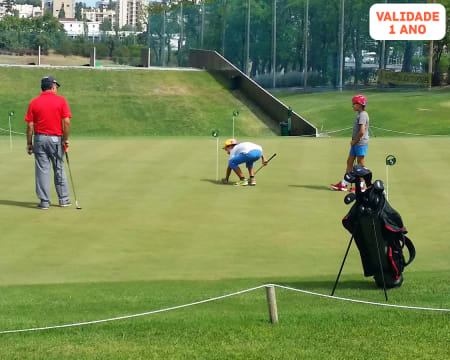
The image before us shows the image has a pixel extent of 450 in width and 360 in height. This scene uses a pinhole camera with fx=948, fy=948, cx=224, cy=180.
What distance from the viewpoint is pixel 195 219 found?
15.9 metres

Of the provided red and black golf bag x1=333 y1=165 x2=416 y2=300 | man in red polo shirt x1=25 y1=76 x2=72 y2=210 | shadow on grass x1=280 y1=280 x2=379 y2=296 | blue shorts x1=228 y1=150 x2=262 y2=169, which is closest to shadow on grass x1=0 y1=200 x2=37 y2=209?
man in red polo shirt x1=25 y1=76 x2=72 y2=210

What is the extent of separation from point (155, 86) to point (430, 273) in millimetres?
40106

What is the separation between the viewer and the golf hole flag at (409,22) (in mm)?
57375

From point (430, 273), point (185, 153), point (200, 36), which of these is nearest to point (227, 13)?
point (200, 36)

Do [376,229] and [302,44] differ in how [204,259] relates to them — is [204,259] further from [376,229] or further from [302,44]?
[302,44]

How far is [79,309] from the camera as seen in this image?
32.1 feet

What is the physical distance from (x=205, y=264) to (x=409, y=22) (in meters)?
49.7

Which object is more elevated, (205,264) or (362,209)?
(362,209)

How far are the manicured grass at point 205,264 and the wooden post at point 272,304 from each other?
0.10m

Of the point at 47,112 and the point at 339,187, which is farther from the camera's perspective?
the point at 339,187

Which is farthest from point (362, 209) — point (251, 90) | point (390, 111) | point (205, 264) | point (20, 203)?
point (251, 90)

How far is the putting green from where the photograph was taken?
12250mm

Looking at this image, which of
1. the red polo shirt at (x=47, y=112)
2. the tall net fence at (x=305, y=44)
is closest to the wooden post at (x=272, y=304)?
the red polo shirt at (x=47, y=112)

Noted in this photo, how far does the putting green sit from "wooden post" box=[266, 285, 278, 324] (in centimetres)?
285
